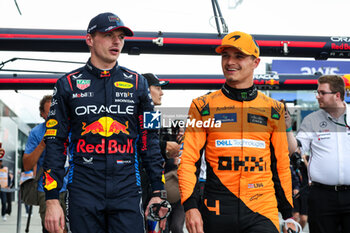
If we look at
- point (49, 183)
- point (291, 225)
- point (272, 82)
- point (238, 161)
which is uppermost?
point (272, 82)

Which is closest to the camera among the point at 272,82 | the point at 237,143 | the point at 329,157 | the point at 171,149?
the point at 237,143

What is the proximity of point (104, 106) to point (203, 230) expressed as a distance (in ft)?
3.64

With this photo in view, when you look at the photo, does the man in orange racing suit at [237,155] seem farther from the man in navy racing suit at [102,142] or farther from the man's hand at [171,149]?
the man's hand at [171,149]

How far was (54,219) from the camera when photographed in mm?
3426

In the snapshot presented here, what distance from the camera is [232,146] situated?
3.71 m

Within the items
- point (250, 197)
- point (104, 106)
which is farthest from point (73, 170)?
point (250, 197)

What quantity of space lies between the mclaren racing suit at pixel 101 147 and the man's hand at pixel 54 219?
0.08 meters

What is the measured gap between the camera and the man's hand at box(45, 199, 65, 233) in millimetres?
3422

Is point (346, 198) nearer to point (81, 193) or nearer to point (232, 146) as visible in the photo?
point (232, 146)

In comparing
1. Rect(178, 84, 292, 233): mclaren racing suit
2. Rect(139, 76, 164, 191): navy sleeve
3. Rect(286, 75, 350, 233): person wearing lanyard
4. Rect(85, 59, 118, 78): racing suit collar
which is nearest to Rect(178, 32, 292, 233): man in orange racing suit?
Rect(178, 84, 292, 233): mclaren racing suit

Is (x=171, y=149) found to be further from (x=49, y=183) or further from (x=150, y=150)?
(x=49, y=183)

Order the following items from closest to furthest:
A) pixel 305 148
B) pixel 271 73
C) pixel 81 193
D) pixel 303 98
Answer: pixel 81 193
pixel 305 148
pixel 271 73
pixel 303 98

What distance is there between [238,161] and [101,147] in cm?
96

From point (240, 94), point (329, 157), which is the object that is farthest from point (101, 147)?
point (329, 157)
